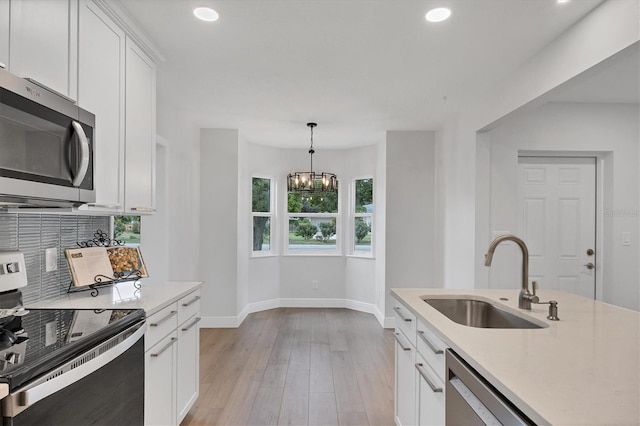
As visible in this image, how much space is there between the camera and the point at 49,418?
1204 mm

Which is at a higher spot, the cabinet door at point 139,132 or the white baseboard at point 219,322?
the cabinet door at point 139,132

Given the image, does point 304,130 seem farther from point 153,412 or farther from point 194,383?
point 153,412

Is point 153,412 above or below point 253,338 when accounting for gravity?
above

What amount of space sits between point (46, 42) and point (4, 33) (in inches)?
8.8

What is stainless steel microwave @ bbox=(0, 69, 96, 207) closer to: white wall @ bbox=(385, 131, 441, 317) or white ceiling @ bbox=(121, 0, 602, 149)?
white ceiling @ bbox=(121, 0, 602, 149)

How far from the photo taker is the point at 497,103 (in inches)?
129

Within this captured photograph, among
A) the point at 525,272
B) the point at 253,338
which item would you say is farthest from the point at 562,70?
the point at 253,338

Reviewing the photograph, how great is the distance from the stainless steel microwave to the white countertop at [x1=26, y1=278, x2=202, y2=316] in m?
0.56

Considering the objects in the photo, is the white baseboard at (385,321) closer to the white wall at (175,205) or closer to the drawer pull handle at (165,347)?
the white wall at (175,205)

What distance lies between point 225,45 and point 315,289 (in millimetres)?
4343

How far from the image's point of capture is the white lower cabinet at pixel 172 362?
1972 mm

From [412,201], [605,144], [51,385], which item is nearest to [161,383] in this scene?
[51,385]

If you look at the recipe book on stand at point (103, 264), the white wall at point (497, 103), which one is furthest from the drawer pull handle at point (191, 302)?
the white wall at point (497, 103)

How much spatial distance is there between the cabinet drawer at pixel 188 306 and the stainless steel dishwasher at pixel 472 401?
1.62 m
